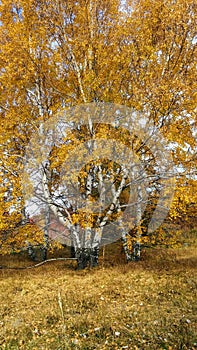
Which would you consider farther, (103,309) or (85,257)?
(85,257)

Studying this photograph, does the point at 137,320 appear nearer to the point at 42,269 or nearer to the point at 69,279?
the point at 69,279

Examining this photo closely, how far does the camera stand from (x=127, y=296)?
790 cm

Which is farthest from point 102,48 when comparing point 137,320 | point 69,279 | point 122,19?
point 137,320

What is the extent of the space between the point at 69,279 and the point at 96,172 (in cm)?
476

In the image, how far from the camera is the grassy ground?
541 centimetres

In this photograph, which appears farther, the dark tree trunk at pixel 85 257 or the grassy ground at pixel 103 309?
the dark tree trunk at pixel 85 257

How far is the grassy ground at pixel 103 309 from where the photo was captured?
5410 millimetres

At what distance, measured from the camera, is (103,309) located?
6949 mm

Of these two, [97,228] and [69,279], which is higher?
[97,228]

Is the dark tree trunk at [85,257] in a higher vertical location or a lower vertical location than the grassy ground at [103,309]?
higher

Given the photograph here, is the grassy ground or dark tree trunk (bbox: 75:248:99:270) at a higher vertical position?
dark tree trunk (bbox: 75:248:99:270)

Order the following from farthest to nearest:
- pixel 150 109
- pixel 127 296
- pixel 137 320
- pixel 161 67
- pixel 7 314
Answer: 1. pixel 161 67
2. pixel 150 109
3. pixel 127 296
4. pixel 7 314
5. pixel 137 320

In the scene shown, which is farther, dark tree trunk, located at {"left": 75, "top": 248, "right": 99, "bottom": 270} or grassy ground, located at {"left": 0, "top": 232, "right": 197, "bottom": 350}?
dark tree trunk, located at {"left": 75, "top": 248, "right": 99, "bottom": 270}

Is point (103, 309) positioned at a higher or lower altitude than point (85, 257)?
lower
